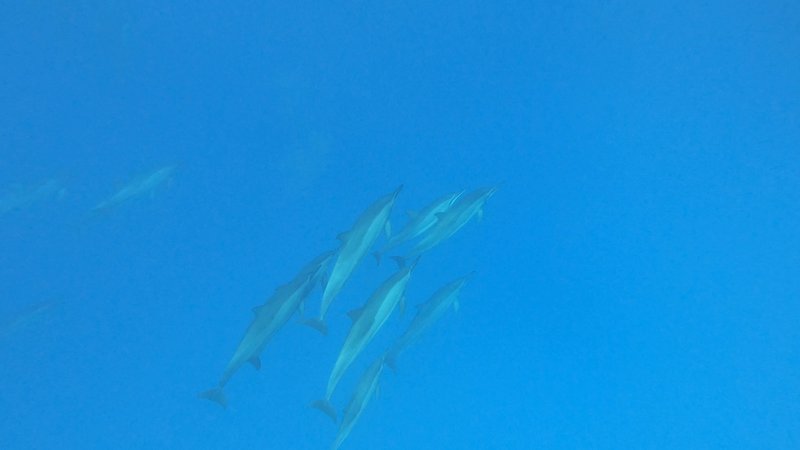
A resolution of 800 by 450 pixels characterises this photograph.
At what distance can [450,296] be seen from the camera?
4.82 m

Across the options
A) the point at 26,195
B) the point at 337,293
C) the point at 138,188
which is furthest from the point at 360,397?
the point at 26,195

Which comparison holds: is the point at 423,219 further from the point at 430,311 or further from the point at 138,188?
the point at 138,188

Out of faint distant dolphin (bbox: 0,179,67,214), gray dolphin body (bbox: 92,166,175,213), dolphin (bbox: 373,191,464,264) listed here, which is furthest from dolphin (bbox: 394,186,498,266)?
faint distant dolphin (bbox: 0,179,67,214)

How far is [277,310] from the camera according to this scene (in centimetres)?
358

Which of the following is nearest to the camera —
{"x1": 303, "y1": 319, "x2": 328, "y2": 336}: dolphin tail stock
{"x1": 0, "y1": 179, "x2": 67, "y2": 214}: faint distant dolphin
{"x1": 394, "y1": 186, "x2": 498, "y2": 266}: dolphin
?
{"x1": 303, "y1": 319, "x2": 328, "y2": 336}: dolphin tail stock

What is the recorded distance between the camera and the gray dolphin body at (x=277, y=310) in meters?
3.58

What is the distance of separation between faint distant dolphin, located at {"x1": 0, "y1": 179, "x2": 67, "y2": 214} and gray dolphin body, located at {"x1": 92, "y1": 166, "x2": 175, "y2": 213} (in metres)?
1.10

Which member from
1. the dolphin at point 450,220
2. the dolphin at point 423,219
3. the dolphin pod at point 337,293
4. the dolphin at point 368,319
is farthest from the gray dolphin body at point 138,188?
the dolphin at point 368,319

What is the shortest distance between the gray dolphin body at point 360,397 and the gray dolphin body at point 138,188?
10.5 ft

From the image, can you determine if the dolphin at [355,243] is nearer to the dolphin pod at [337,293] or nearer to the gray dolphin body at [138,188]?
the dolphin pod at [337,293]

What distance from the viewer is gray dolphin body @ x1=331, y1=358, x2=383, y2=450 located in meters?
4.17

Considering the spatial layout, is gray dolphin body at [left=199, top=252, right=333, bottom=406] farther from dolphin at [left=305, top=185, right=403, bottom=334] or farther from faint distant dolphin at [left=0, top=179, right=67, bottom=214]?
faint distant dolphin at [left=0, top=179, right=67, bottom=214]

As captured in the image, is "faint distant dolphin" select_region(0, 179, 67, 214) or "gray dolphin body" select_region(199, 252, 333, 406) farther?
"faint distant dolphin" select_region(0, 179, 67, 214)

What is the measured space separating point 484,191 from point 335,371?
5.06ft
